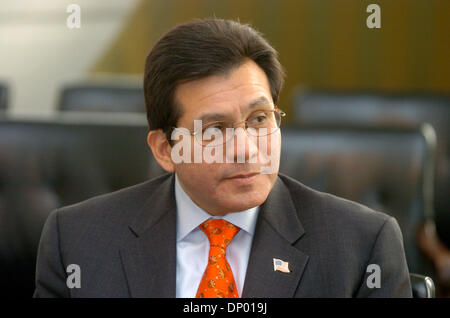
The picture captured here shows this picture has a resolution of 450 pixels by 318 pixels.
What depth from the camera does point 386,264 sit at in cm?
93

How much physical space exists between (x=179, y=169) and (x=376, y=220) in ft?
1.04

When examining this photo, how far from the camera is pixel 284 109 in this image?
3.93 ft

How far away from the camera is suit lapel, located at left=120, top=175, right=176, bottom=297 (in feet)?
3.08

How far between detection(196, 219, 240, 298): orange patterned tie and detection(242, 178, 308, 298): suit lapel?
3 cm

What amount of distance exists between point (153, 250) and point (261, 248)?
169mm

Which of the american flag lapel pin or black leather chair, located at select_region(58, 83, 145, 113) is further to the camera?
black leather chair, located at select_region(58, 83, 145, 113)

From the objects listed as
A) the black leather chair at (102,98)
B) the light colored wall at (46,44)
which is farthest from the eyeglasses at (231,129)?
the black leather chair at (102,98)

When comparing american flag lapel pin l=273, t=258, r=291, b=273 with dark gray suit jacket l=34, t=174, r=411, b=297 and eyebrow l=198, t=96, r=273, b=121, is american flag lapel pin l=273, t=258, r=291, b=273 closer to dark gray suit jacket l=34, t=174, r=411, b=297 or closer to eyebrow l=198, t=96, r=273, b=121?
dark gray suit jacket l=34, t=174, r=411, b=297

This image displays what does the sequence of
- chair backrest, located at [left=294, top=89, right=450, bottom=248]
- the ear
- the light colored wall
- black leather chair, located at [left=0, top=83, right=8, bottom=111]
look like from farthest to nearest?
1. black leather chair, located at [left=0, top=83, right=8, bottom=111]
2. chair backrest, located at [left=294, top=89, right=450, bottom=248]
3. the light colored wall
4. the ear

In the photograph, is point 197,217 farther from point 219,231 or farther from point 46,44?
point 46,44

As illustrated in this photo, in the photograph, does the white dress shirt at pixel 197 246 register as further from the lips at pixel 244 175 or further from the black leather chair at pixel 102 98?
the black leather chair at pixel 102 98

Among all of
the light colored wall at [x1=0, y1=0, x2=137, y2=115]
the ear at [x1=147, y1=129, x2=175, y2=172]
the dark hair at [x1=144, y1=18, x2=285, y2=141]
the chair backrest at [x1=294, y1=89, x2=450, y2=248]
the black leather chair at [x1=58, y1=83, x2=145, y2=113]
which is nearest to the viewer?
the dark hair at [x1=144, y1=18, x2=285, y2=141]

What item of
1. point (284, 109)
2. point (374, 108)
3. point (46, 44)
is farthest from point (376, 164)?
point (46, 44)

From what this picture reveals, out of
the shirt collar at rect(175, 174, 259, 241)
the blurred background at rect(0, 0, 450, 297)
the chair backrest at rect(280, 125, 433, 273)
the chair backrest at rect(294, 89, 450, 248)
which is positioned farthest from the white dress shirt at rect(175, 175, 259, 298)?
the chair backrest at rect(294, 89, 450, 248)
